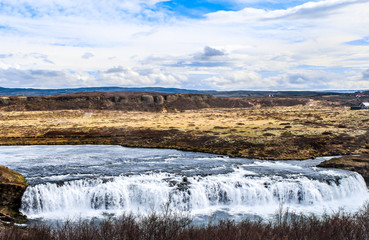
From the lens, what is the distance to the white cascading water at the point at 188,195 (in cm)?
2638

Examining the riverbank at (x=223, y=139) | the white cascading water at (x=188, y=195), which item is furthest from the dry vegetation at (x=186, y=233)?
the riverbank at (x=223, y=139)

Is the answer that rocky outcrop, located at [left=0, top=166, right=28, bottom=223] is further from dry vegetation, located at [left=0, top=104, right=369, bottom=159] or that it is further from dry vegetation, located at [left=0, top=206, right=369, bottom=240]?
dry vegetation, located at [left=0, top=104, right=369, bottom=159]

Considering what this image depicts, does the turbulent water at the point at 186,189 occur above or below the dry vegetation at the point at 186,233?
below

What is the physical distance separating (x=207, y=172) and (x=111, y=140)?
30.9 metres

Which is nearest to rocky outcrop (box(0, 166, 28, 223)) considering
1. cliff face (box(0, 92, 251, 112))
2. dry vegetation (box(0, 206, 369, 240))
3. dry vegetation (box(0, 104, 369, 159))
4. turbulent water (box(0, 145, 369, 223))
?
turbulent water (box(0, 145, 369, 223))

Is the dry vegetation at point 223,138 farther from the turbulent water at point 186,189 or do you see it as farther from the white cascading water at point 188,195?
the white cascading water at point 188,195

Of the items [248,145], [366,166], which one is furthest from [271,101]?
[366,166]

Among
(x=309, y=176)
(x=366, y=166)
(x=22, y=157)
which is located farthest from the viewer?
(x=22, y=157)

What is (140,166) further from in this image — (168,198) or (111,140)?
(111,140)

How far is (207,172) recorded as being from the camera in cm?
3369

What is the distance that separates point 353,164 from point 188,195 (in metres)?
21.5

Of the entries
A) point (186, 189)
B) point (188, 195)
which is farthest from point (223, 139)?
point (188, 195)

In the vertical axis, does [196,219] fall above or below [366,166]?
below

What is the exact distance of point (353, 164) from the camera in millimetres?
36156
